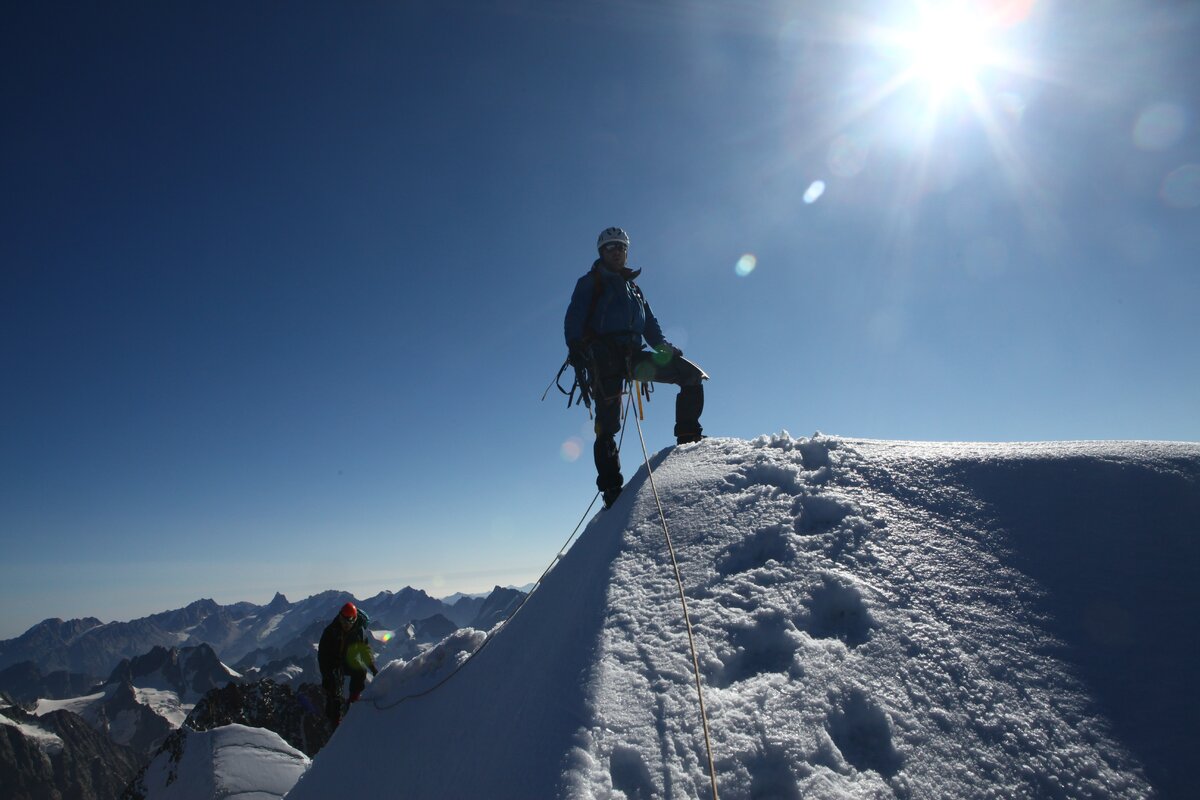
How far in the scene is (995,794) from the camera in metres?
2.35

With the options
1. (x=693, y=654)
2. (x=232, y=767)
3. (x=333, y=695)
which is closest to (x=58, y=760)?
A: (x=232, y=767)

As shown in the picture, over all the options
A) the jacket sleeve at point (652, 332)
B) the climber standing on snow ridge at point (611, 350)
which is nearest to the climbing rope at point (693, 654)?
the climber standing on snow ridge at point (611, 350)

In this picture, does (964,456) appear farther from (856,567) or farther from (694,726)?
(694,726)

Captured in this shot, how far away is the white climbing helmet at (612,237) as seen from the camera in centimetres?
756

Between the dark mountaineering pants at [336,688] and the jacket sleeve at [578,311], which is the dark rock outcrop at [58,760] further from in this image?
the jacket sleeve at [578,311]

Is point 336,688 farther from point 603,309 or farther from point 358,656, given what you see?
point 603,309

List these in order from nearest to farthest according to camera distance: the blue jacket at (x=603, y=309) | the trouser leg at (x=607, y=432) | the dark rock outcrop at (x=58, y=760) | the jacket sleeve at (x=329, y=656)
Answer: the trouser leg at (x=607, y=432) → the blue jacket at (x=603, y=309) → the jacket sleeve at (x=329, y=656) → the dark rock outcrop at (x=58, y=760)

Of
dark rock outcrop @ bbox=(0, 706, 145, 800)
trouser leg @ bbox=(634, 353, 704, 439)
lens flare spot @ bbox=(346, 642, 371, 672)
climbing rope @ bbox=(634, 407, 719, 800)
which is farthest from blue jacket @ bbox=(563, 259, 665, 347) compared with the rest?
dark rock outcrop @ bbox=(0, 706, 145, 800)

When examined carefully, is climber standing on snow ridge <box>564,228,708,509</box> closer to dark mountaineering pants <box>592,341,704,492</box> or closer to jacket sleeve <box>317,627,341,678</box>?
dark mountaineering pants <box>592,341,704,492</box>

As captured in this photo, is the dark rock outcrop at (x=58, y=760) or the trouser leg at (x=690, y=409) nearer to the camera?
the trouser leg at (x=690, y=409)

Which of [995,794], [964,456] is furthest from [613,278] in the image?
[995,794]

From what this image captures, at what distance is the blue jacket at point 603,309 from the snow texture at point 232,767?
10735 millimetres

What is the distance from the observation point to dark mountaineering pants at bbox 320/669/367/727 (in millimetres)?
8484

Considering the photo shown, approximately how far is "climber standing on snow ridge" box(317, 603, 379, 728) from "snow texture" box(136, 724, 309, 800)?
325 centimetres
